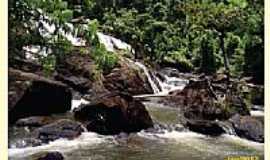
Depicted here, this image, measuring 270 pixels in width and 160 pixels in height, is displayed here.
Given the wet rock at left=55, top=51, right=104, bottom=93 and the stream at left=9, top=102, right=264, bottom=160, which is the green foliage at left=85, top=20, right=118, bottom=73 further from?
the stream at left=9, top=102, right=264, bottom=160

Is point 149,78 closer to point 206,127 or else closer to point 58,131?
point 206,127

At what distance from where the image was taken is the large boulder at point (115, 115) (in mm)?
2836

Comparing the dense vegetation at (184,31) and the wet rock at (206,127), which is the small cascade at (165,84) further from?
the wet rock at (206,127)

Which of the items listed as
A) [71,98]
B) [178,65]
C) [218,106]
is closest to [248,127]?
[218,106]

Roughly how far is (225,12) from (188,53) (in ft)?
0.92

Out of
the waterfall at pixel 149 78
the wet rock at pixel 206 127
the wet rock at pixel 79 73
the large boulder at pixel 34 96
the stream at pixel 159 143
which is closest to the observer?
the large boulder at pixel 34 96

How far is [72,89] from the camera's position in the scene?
9.09 ft

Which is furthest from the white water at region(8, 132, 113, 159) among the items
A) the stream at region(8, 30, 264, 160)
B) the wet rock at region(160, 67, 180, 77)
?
the wet rock at region(160, 67, 180, 77)

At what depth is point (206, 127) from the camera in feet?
10.00

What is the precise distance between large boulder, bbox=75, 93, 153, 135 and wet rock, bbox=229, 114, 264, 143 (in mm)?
446

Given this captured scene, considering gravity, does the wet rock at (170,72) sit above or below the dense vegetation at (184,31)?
below

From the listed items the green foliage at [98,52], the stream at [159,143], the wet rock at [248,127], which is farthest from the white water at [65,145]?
the wet rock at [248,127]

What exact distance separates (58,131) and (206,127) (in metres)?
0.76

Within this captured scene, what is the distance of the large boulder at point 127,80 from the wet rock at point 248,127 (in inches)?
18.2
